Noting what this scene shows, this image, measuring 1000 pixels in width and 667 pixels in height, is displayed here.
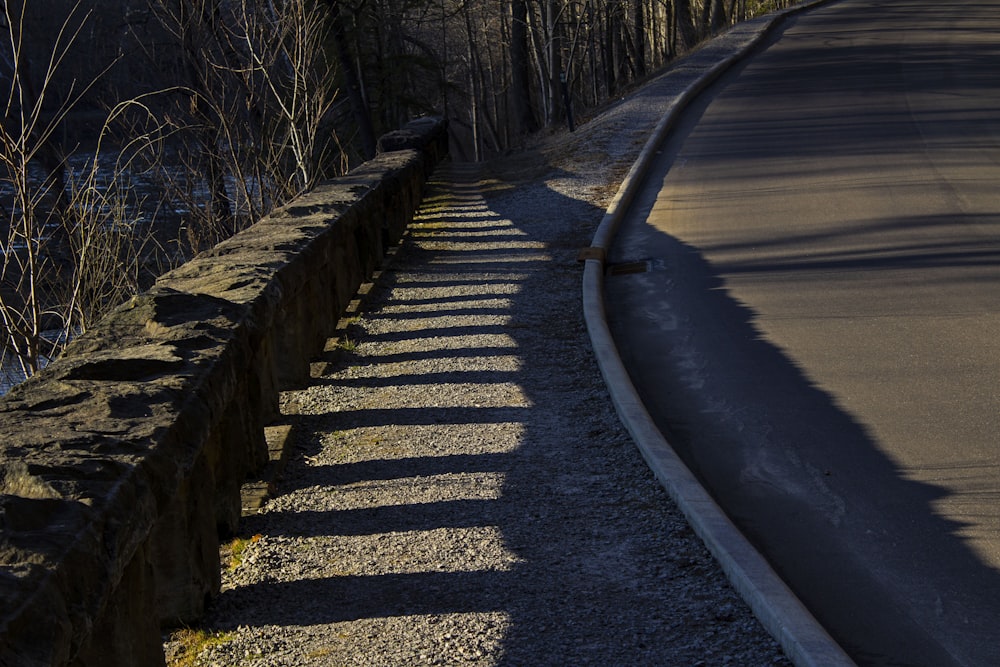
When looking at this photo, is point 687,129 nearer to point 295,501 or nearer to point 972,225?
point 972,225

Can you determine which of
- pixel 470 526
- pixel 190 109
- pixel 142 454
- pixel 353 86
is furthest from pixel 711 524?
pixel 353 86

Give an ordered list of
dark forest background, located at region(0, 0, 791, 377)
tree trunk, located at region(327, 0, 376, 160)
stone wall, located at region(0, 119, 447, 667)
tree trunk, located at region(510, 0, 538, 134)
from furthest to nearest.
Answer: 1. tree trunk, located at region(510, 0, 538, 134)
2. tree trunk, located at region(327, 0, 376, 160)
3. dark forest background, located at region(0, 0, 791, 377)
4. stone wall, located at region(0, 119, 447, 667)

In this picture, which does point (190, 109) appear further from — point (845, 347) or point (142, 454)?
point (142, 454)

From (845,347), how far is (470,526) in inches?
151

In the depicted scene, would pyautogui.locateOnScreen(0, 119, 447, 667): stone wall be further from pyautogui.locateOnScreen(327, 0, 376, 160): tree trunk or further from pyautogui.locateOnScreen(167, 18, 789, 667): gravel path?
pyautogui.locateOnScreen(327, 0, 376, 160): tree trunk

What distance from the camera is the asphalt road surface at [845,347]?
5020mm

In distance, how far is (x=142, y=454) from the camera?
3984 millimetres

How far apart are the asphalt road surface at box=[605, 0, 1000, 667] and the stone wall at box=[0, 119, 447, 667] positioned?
2.57m

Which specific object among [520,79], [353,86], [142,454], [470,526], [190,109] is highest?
[353,86]

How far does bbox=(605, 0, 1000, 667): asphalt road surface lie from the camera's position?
5.02 m

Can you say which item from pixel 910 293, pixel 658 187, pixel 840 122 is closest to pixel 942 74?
pixel 840 122

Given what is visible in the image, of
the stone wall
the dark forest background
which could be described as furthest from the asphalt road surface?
the dark forest background

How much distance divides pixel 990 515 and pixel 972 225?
6695 millimetres

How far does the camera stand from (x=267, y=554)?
17.5ft
